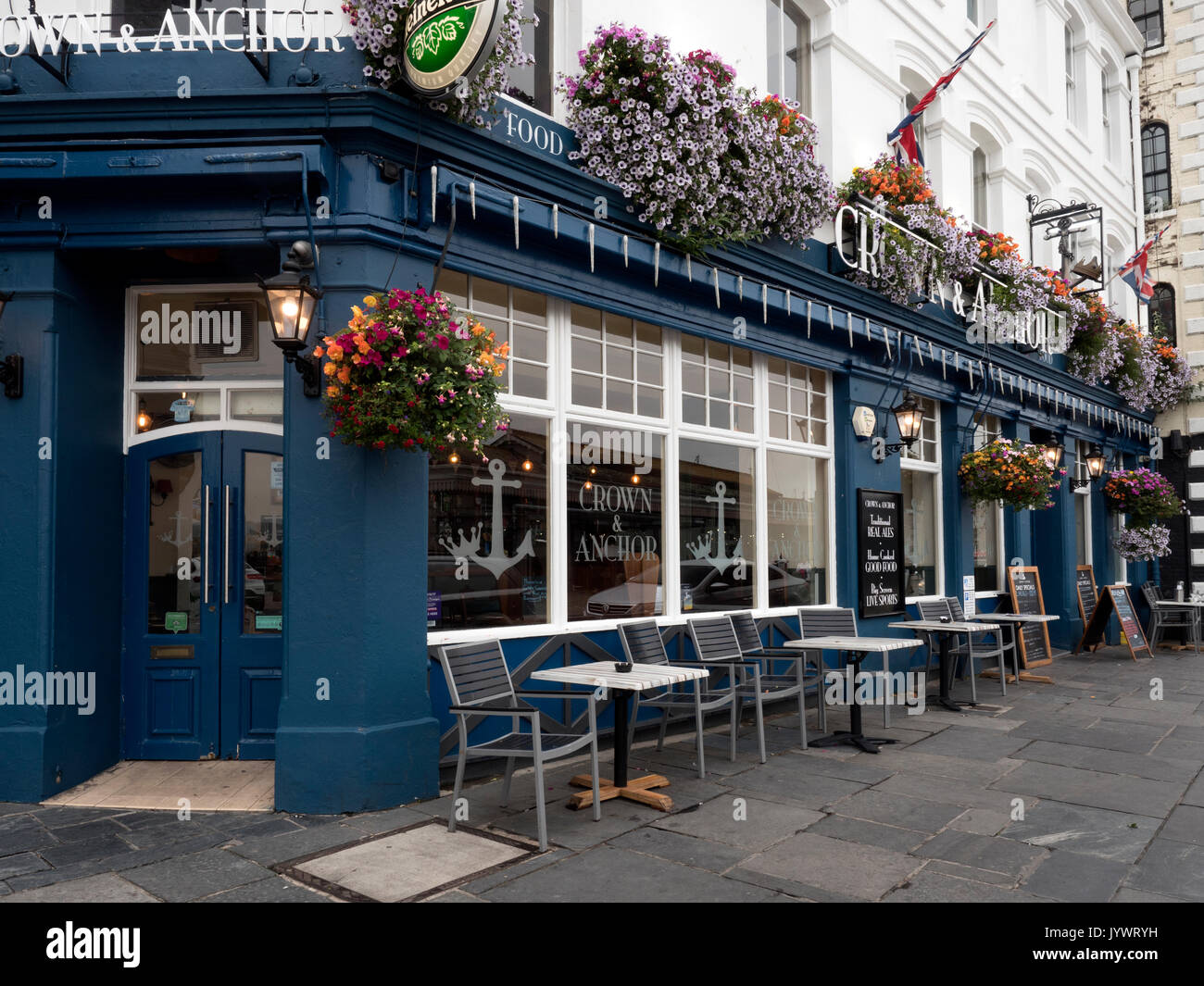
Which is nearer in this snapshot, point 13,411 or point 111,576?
point 13,411

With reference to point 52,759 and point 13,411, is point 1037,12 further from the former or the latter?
point 52,759

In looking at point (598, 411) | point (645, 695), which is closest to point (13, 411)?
point (598, 411)

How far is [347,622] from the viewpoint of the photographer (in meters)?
5.37

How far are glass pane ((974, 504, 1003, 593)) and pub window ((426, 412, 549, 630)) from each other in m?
7.87

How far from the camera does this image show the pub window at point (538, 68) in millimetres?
6906

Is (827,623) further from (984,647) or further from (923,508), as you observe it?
(923,508)

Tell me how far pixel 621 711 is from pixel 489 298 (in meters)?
3.15

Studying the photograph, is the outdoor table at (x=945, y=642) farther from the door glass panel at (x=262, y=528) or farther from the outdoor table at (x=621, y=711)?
the door glass panel at (x=262, y=528)

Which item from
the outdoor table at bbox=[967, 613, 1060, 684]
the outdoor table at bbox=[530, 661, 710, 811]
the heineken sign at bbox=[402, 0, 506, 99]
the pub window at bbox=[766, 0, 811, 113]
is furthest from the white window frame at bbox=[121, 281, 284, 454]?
the outdoor table at bbox=[967, 613, 1060, 684]

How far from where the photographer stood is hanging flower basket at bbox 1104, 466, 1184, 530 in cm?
1487

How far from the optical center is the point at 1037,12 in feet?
47.3

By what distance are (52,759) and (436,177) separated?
14.3 feet

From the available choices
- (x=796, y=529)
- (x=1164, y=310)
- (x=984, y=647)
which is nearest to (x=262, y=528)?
(x=796, y=529)
